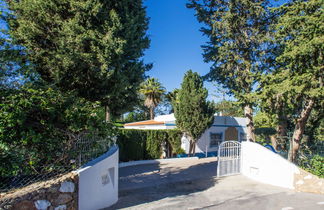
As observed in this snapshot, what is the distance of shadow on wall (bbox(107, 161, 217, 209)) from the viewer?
250 inches

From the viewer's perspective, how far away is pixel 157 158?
14.4 m

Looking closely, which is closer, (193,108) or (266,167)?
(266,167)

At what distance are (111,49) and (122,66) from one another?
0.83 m

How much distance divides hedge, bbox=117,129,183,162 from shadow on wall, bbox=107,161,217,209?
2280 millimetres

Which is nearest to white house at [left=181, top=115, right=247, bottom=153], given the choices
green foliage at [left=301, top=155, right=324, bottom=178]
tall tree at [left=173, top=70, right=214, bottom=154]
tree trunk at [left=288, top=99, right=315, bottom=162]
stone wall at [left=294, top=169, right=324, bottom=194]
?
tall tree at [left=173, top=70, right=214, bottom=154]

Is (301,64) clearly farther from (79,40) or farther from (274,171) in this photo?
(79,40)

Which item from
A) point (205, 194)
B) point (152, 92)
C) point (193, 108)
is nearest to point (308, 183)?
point (205, 194)

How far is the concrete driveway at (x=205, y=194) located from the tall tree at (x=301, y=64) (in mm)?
3151

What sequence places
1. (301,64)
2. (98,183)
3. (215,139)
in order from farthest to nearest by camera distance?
(215,139) → (301,64) → (98,183)

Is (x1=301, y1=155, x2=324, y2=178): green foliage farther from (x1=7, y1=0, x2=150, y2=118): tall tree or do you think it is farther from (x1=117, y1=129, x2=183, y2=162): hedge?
(x1=117, y1=129, x2=183, y2=162): hedge

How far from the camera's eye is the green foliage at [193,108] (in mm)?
14141

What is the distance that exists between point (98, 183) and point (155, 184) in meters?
3.51

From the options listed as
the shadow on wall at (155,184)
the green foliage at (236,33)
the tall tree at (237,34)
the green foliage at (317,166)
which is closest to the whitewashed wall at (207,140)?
the tall tree at (237,34)

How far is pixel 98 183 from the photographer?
5078 millimetres
